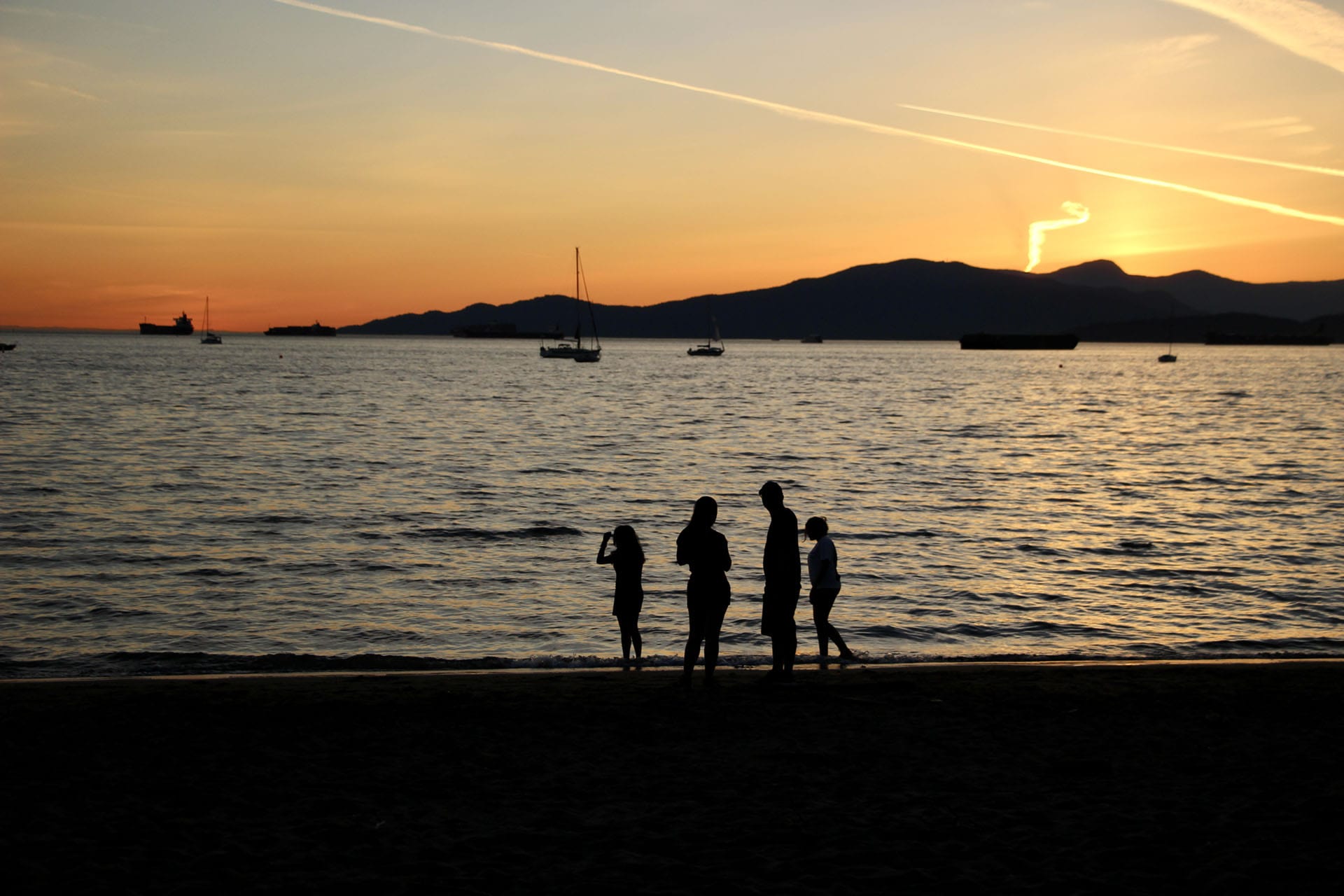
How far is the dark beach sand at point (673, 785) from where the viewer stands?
667cm

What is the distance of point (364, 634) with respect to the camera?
15.8 metres

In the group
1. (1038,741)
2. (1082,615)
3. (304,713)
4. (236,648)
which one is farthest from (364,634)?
(1082,615)

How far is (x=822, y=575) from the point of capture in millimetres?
12227

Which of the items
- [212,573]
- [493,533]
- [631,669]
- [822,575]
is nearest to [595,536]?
[493,533]

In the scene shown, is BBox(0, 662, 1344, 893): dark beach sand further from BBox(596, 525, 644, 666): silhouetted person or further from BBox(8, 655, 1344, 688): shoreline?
BBox(596, 525, 644, 666): silhouetted person

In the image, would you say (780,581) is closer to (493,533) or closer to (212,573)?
(212,573)

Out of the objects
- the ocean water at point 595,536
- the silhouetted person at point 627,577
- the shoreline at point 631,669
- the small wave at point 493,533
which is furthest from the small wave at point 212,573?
the silhouetted person at point 627,577

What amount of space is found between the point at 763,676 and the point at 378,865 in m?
5.77

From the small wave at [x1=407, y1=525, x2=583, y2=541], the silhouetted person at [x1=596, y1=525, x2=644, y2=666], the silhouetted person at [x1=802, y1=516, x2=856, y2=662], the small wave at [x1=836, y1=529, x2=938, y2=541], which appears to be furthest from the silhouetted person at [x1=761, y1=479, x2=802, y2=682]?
the small wave at [x1=407, y1=525, x2=583, y2=541]

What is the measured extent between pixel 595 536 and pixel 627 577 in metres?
14.2

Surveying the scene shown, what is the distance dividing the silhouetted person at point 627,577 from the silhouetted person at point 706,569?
4.70ft

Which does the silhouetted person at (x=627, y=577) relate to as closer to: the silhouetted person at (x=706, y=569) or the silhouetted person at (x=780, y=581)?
the silhouetted person at (x=706, y=569)

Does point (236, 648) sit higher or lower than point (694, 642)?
lower

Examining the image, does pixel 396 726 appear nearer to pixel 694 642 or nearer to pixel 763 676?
pixel 694 642
